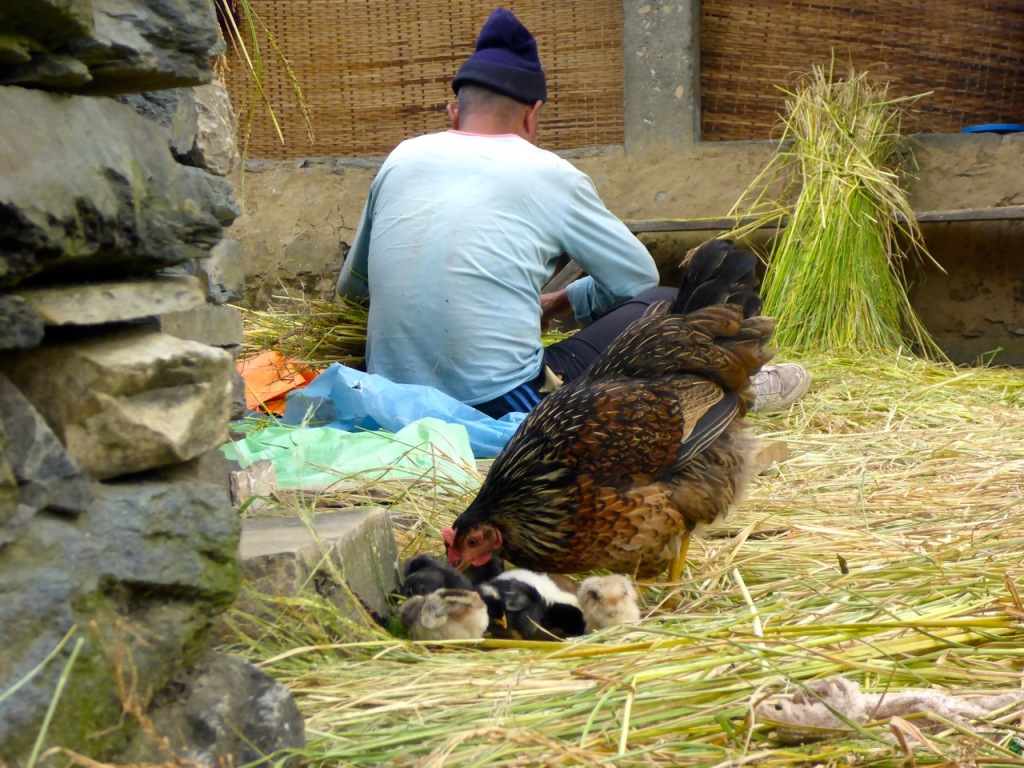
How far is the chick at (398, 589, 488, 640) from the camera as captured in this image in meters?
2.41

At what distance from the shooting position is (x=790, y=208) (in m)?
6.84

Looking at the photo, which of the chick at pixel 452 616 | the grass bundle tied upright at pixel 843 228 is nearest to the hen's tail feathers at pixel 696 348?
the chick at pixel 452 616

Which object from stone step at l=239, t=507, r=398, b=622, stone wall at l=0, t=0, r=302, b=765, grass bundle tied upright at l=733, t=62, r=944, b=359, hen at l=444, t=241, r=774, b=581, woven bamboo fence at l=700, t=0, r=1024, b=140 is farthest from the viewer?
woven bamboo fence at l=700, t=0, r=1024, b=140

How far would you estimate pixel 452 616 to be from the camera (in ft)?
7.93

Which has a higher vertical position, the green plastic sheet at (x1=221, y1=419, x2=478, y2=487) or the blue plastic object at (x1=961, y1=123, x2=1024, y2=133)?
the blue plastic object at (x1=961, y1=123, x2=1024, y2=133)

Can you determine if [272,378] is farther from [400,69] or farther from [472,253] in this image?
[400,69]

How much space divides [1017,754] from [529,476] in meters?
1.45

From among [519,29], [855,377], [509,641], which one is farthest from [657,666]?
[855,377]

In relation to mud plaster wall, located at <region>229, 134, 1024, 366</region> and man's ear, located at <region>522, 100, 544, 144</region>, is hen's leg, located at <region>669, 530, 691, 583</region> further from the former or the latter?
mud plaster wall, located at <region>229, 134, 1024, 366</region>

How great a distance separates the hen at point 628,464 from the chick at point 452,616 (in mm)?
376

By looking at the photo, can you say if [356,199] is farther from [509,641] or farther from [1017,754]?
[1017,754]

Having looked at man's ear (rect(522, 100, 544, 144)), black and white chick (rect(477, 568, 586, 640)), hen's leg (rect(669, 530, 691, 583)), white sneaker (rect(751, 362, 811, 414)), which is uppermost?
man's ear (rect(522, 100, 544, 144))

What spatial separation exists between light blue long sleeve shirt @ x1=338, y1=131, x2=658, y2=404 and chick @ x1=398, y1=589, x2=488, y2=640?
2.14 metres

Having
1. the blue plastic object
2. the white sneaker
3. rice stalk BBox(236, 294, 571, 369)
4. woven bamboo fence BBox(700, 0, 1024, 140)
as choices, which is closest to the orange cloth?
rice stalk BBox(236, 294, 571, 369)
